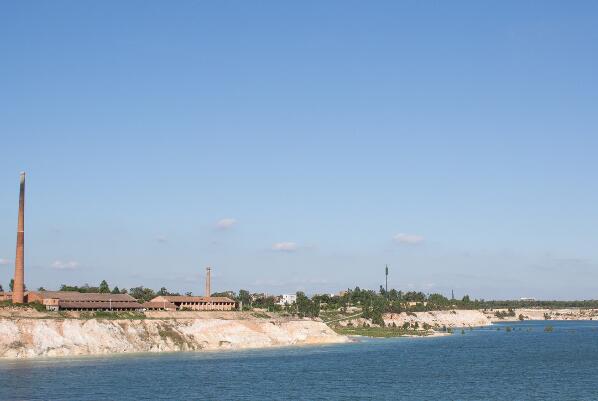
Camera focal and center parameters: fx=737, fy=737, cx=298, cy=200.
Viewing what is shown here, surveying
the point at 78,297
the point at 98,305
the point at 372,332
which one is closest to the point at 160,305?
the point at 98,305

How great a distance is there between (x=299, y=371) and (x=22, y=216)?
66.4 meters

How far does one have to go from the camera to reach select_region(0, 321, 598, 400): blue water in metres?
73.9

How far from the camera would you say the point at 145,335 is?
126 metres

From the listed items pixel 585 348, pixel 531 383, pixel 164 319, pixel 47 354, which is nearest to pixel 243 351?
pixel 164 319

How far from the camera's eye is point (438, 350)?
136625mm

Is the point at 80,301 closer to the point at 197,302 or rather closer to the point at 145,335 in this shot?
the point at 145,335

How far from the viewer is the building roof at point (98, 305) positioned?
13775cm

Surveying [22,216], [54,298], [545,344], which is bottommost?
[545,344]

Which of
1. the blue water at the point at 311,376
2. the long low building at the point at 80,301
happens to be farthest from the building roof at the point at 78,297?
the blue water at the point at 311,376

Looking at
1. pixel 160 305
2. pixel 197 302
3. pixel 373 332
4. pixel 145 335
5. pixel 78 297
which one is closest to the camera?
pixel 145 335

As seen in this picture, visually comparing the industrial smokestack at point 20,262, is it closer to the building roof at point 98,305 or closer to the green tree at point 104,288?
the building roof at point 98,305

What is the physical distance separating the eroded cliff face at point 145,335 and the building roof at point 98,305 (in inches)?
637

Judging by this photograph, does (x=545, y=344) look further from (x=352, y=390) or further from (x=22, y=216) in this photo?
(x=22, y=216)

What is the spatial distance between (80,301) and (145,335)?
2346 cm
